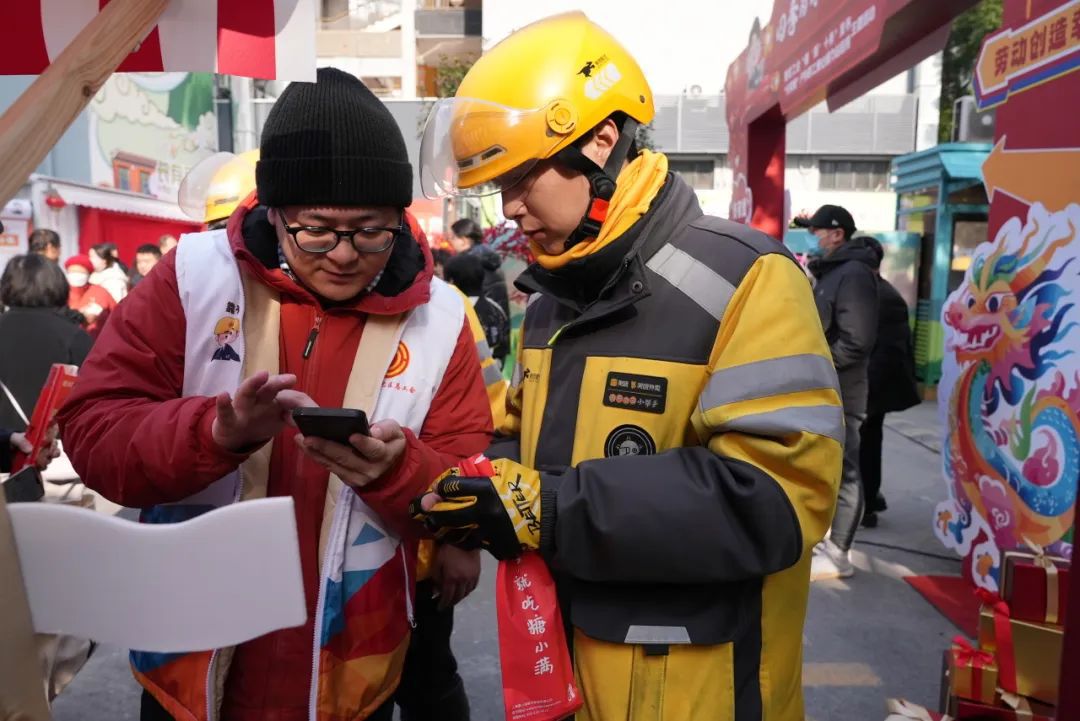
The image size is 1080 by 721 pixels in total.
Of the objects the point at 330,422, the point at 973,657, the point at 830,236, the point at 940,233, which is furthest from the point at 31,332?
the point at 940,233

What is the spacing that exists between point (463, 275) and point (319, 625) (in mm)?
4219

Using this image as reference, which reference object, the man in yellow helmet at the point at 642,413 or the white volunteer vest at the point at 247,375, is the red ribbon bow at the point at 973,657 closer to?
the man in yellow helmet at the point at 642,413

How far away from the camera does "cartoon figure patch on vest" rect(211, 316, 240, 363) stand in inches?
60.9

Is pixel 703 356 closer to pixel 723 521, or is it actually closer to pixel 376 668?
pixel 723 521

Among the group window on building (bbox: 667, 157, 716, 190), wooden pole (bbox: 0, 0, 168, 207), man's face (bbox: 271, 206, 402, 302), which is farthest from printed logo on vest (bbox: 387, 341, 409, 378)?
window on building (bbox: 667, 157, 716, 190)

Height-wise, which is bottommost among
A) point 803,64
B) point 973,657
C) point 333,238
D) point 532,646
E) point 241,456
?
point 973,657

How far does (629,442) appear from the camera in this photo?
146 cm

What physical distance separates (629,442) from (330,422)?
0.52 metres

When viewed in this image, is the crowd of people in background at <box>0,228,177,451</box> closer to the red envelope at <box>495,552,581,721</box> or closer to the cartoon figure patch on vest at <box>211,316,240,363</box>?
the cartoon figure patch on vest at <box>211,316,240,363</box>

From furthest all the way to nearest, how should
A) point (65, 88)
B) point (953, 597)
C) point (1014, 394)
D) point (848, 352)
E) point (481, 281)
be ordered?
point (481, 281) < point (848, 352) < point (953, 597) < point (1014, 394) < point (65, 88)

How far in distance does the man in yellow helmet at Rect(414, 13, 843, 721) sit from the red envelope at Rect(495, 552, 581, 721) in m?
0.05

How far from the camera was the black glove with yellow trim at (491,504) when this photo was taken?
1.37 meters

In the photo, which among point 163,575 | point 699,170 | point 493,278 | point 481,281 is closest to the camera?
point 163,575

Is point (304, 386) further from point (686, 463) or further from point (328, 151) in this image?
point (686, 463)
